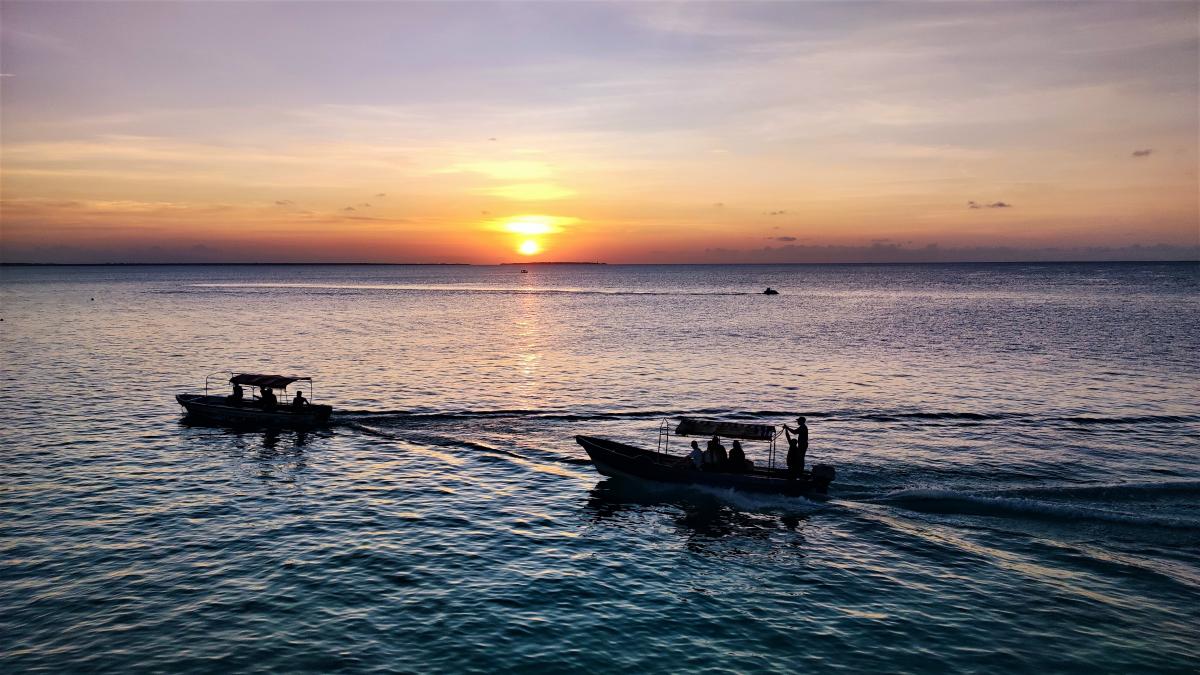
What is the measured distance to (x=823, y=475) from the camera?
31.2m

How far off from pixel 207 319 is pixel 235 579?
351 ft

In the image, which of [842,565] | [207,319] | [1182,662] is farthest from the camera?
[207,319]

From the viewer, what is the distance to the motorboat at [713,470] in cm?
3152

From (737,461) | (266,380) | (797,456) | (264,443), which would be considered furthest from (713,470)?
(266,380)

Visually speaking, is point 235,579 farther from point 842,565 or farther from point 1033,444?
point 1033,444

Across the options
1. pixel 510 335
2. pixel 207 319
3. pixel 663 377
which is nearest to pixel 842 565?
pixel 663 377

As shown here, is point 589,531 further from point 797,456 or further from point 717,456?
point 797,456

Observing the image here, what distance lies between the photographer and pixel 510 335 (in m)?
100

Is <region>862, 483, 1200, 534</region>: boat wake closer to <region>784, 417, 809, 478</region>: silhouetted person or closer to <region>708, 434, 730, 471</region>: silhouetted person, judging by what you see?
<region>784, 417, 809, 478</region>: silhouetted person

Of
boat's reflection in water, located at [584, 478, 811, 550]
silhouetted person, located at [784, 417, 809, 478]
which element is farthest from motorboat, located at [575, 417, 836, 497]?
boat's reflection in water, located at [584, 478, 811, 550]

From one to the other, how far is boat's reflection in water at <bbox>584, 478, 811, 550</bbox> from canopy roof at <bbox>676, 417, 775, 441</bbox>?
2488 millimetres

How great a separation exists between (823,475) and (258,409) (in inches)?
1324

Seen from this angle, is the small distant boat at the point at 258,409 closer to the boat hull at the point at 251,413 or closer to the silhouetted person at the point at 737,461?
the boat hull at the point at 251,413

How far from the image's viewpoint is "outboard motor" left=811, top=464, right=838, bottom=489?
31.2m
